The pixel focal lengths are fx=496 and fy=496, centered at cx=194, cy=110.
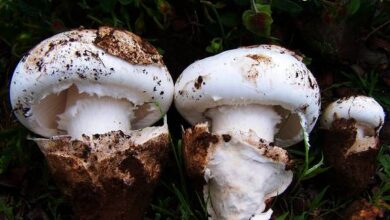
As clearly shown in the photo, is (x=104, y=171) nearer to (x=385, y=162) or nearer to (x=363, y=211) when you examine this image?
(x=363, y=211)

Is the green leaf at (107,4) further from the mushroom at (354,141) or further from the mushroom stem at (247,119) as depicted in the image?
the mushroom at (354,141)

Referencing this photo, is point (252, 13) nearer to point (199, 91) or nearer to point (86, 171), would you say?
point (199, 91)

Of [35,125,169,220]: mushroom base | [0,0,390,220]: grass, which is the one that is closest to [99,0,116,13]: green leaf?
[0,0,390,220]: grass

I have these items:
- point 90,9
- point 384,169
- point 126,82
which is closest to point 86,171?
point 126,82

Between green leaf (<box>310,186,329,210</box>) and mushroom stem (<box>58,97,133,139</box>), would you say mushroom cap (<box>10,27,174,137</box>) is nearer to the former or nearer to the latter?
mushroom stem (<box>58,97,133,139</box>)

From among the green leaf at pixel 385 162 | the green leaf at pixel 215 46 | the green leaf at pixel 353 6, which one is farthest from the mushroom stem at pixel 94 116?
the green leaf at pixel 385 162

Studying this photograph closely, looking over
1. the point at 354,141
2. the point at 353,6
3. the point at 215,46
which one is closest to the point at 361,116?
the point at 354,141
